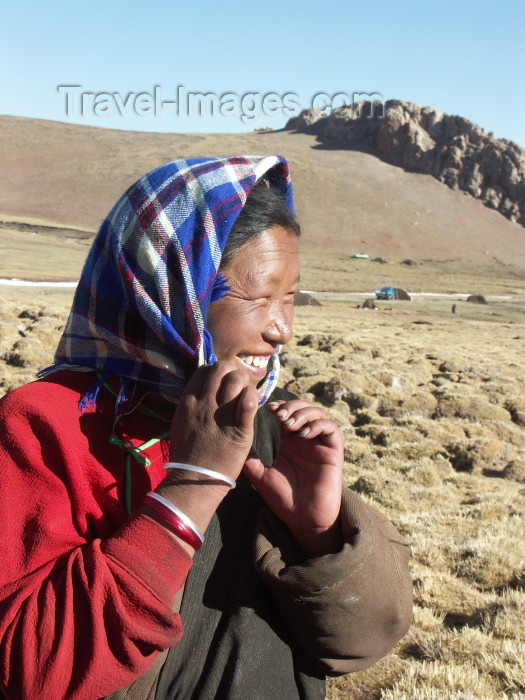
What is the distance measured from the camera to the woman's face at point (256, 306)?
1643 millimetres

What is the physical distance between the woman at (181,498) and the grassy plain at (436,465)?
1738 millimetres

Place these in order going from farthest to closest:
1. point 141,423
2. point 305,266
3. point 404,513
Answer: point 305,266 < point 404,513 < point 141,423

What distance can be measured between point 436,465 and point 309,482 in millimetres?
5594

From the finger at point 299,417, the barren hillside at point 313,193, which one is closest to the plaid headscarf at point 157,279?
the finger at point 299,417

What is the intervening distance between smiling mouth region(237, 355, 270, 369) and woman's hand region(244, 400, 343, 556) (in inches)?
7.1

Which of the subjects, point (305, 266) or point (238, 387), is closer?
point (238, 387)

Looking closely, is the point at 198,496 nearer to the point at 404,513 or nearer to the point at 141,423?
the point at 141,423

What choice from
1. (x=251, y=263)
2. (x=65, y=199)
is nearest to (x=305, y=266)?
(x=65, y=199)

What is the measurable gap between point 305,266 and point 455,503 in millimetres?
55199

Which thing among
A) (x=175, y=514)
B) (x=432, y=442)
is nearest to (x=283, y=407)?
(x=175, y=514)

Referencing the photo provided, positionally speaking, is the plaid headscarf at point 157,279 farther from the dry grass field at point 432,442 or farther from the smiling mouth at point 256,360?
the dry grass field at point 432,442

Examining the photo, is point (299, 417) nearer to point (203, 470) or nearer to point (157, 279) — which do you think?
point (203, 470)

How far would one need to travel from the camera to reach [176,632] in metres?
1.22

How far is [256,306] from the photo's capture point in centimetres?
168
